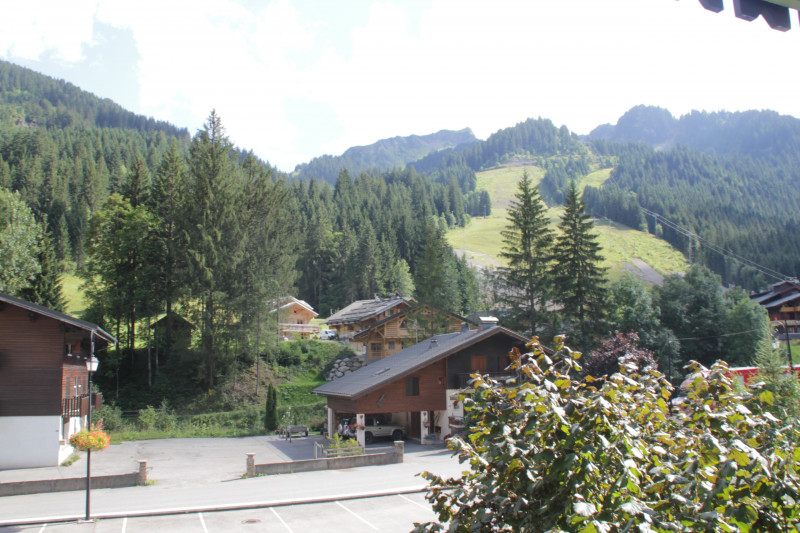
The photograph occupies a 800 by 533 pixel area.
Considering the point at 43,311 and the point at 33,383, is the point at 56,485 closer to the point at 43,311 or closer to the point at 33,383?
the point at 33,383

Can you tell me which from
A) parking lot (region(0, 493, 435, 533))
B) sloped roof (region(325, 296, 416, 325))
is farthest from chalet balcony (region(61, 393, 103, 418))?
sloped roof (region(325, 296, 416, 325))

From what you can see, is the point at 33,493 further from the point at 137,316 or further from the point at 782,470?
the point at 137,316

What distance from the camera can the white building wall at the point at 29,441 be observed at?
25391mm

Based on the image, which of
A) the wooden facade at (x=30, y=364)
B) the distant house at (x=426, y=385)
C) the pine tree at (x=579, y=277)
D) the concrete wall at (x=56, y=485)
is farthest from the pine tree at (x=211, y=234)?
the pine tree at (x=579, y=277)

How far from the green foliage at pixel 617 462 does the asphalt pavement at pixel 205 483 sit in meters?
15.3

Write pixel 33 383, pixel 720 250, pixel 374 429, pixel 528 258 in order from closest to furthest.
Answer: pixel 33 383 < pixel 374 429 < pixel 528 258 < pixel 720 250

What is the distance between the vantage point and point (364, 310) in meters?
66.4

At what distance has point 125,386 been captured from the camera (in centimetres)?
4291

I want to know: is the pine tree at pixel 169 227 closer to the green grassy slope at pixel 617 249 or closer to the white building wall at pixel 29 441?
the white building wall at pixel 29 441

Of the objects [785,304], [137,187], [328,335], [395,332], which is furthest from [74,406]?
[785,304]

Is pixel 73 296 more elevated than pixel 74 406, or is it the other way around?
Answer: pixel 73 296

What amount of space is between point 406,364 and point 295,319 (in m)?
43.9

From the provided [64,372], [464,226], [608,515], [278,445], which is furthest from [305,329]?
[464,226]

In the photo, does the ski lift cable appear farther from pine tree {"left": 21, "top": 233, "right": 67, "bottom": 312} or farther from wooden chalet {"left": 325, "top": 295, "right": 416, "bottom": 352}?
pine tree {"left": 21, "top": 233, "right": 67, "bottom": 312}
